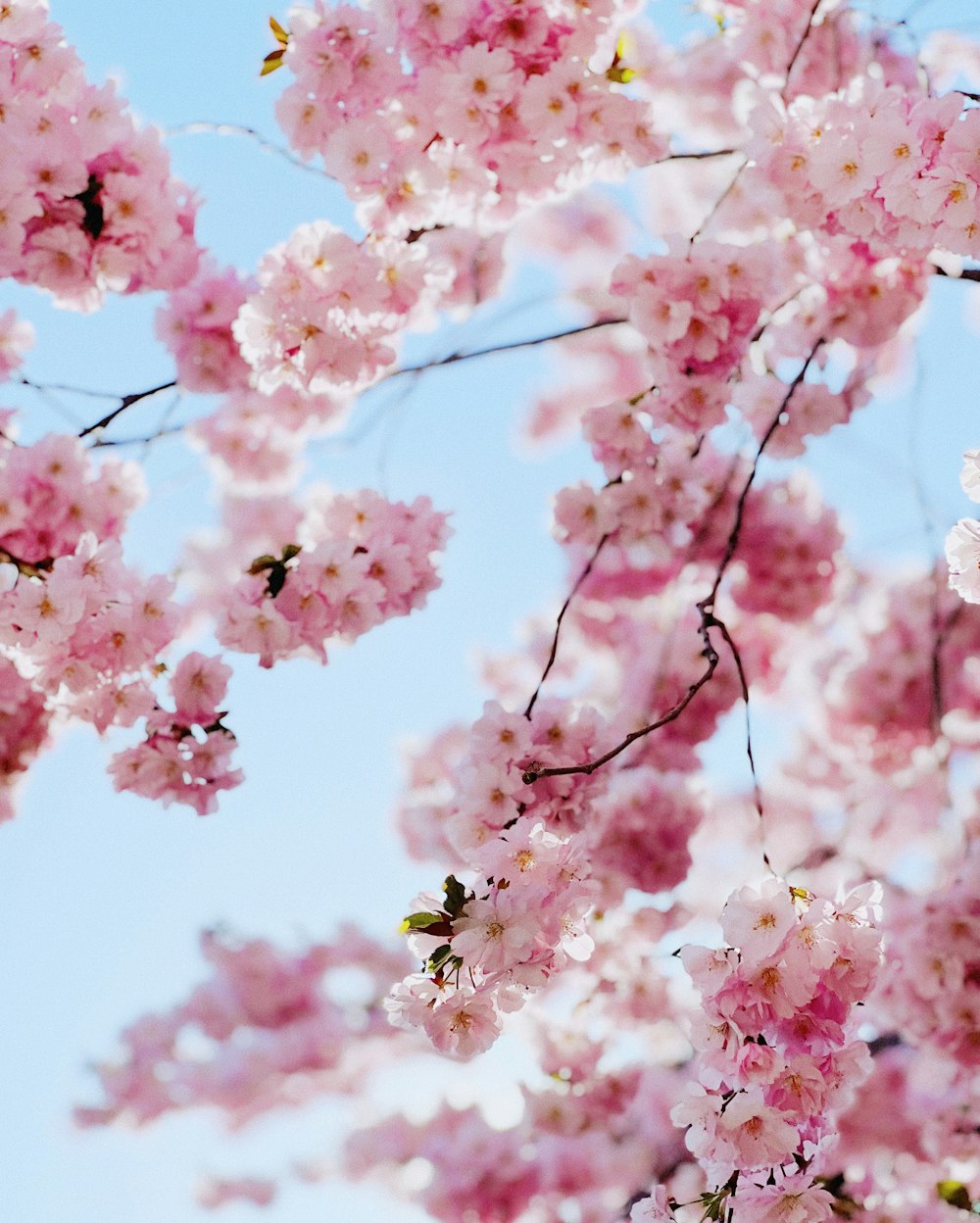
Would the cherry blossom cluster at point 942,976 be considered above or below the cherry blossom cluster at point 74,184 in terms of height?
below

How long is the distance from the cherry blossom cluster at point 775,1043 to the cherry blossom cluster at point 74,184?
1828mm

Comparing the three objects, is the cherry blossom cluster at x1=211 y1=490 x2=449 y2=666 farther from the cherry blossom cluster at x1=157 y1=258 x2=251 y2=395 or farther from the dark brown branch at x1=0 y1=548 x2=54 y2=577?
the cherry blossom cluster at x1=157 y1=258 x2=251 y2=395

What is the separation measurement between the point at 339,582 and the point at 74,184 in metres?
0.96

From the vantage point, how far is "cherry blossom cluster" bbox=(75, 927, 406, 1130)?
20.0ft

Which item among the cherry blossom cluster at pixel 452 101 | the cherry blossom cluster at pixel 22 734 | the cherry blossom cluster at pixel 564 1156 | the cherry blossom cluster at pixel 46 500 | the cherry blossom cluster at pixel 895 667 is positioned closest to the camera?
the cherry blossom cluster at pixel 452 101

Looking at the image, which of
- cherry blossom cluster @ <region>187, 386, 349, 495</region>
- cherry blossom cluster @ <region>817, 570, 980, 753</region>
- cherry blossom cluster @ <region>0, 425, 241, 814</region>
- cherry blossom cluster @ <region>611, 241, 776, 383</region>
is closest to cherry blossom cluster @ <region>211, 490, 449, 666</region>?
cherry blossom cluster @ <region>0, 425, 241, 814</region>

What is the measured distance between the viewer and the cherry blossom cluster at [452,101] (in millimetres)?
2469

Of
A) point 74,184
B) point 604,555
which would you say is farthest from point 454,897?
point 604,555

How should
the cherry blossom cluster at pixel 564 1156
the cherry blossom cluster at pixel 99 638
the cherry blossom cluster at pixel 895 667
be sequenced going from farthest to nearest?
the cherry blossom cluster at pixel 895 667, the cherry blossom cluster at pixel 564 1156, the cherry blossom cluster at pixel 99 638

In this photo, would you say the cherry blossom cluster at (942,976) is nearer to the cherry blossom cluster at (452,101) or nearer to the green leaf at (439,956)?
the green leaf at (439,956)

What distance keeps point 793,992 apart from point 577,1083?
233cm

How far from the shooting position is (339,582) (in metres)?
2.55

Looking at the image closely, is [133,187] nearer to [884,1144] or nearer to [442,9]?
[442,9]

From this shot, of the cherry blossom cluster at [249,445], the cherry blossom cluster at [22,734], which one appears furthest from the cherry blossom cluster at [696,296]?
the cherry blossom cluster at [22,734]
